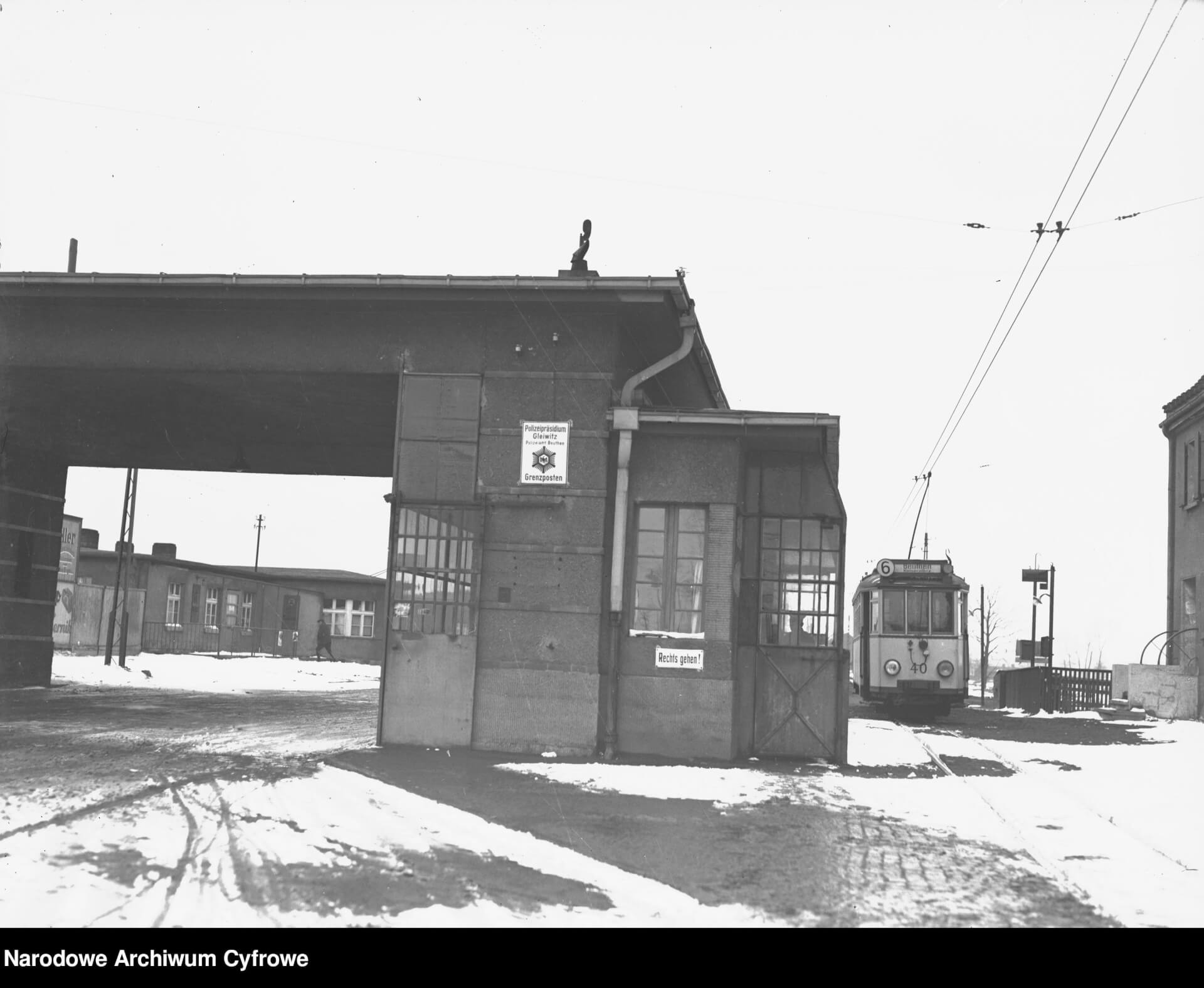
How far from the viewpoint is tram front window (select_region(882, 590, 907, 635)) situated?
24.6 m

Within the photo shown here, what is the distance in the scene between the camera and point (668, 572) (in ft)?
48.6

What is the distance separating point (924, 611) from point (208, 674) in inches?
752

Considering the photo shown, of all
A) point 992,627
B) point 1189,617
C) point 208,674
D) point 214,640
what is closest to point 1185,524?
point 1189,617

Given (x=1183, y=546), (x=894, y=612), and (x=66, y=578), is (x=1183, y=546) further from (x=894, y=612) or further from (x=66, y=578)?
(x=66, y=578)

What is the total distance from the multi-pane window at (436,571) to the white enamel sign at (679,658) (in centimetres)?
223

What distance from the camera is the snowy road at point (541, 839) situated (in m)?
6.78

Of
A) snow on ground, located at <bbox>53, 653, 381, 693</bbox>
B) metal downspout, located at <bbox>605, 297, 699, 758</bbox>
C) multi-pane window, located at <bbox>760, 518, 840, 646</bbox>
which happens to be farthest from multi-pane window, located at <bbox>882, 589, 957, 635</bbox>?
metal downspout, located at <bbox>605, 297, 699, 758</bbox>

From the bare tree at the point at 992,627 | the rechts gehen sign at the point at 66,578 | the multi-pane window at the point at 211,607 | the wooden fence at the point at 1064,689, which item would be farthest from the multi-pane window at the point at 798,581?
the bare tree at the point at 992,627

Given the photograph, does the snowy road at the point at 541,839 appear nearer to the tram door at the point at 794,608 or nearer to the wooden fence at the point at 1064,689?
the tram door at the point at 794,608

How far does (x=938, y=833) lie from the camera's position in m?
9.78

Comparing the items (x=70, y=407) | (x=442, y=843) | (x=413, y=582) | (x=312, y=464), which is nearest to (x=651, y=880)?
(x=442, y=843)

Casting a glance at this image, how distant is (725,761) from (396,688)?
390 cm

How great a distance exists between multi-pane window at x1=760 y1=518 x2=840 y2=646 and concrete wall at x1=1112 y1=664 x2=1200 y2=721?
13.7 metres
